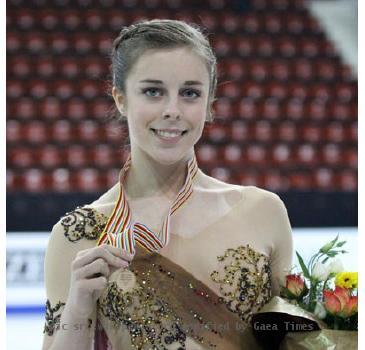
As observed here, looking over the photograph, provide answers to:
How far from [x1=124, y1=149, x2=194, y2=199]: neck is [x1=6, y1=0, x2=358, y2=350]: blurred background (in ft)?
2.87

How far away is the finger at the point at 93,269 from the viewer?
104cm

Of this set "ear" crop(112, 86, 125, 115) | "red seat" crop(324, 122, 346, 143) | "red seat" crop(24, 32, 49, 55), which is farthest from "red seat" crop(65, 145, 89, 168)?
"ear" crop(112, 86, 125, 115)

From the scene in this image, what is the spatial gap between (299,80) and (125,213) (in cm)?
159

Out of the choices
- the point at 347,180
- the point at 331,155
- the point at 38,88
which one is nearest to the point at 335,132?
the point at 331,155

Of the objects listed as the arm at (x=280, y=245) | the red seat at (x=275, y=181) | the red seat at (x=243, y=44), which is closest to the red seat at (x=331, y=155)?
the red seat at (x=275, y=181)

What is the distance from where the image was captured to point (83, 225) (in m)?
1.15

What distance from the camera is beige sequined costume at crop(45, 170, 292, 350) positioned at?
1122 millimetres

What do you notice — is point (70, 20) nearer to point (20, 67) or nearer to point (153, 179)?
point (20, 67)

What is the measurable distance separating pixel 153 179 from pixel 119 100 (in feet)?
0.46

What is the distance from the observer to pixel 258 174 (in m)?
2.44

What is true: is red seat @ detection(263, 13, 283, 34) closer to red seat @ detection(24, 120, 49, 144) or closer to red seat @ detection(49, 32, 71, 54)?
red seat @ detection(49, 32, 71, 54)

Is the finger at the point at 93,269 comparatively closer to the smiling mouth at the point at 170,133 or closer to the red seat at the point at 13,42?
the smiling mouth at the point at 170,133

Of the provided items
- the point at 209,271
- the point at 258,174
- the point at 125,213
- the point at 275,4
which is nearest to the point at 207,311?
the point at 209,271

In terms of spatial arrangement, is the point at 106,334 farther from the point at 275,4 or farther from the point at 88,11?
the point at 275,4
